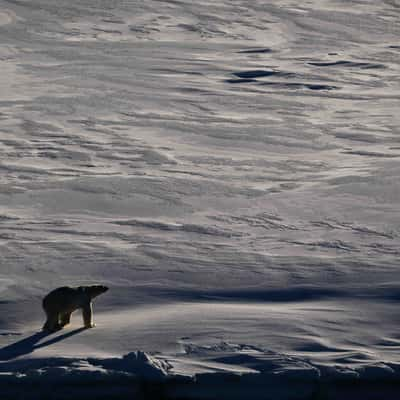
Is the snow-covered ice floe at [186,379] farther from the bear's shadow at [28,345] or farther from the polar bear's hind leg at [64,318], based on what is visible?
the polar bear's hind leg at [64,318]

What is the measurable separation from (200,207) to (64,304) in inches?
134

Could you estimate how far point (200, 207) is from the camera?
882 cm

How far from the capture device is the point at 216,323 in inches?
223

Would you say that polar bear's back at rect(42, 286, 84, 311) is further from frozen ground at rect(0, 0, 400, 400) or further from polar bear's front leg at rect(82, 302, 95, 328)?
frozen ground at rect(0, 0, 400, 400)

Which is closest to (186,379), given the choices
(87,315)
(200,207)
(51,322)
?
(87,315)

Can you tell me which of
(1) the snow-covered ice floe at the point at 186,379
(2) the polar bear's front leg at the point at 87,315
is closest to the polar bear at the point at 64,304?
(2) the polar bear's front leg at the point at 87,315

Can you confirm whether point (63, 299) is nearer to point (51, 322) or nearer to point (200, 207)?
point (51, 322)

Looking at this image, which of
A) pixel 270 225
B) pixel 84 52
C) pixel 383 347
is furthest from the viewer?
pixel 84 52

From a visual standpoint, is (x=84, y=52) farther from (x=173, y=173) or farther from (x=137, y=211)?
(x=137, y=211)

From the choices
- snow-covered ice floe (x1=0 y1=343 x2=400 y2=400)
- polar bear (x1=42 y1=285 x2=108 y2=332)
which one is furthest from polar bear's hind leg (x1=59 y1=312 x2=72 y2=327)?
snow-covered ice floe (x1=0 y1=343 x2=400 y2=400)

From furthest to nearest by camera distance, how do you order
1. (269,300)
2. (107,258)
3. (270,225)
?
(270,225), (107,258), (269,300)

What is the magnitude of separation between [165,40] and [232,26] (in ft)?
6.25

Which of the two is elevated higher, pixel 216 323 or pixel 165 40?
pixel 165 40

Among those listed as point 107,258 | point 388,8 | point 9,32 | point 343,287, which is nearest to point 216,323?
point 343,287
